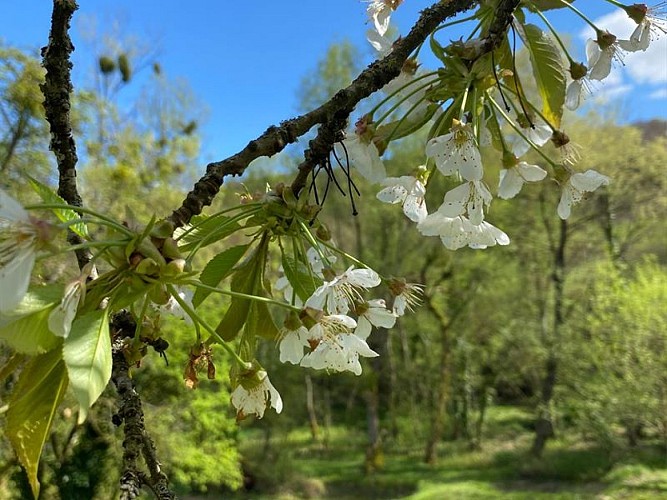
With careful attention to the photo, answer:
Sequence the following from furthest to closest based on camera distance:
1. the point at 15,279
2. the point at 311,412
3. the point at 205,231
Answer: the point at 311,412
the point at 205,231
the point at 15,279

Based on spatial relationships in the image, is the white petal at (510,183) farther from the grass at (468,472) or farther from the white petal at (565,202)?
the grass at (468,472)

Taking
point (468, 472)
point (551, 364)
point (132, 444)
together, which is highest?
point (551, 364)

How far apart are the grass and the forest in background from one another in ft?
0.15

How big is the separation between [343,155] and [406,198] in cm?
10

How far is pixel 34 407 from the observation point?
40 centimetres

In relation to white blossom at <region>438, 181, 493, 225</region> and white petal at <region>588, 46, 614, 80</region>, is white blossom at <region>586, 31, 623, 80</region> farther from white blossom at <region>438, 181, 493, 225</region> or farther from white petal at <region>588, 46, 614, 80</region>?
white blossom at <region>438, 181, 493, 225</region>

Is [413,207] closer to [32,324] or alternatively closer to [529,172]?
[529,172]

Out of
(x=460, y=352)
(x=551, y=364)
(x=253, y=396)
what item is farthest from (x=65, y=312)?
(x=460, y=352)

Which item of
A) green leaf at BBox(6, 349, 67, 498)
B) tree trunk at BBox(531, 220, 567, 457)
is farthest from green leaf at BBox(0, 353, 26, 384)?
tree trunk at BBox(531, 220, 567, 457)

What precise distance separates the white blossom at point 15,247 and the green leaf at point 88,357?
0.04 m

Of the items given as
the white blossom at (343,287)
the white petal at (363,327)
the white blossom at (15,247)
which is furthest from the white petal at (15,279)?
the white petal at (363,327)

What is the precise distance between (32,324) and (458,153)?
39 cm

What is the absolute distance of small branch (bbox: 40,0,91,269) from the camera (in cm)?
46

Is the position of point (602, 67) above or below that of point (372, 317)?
above
